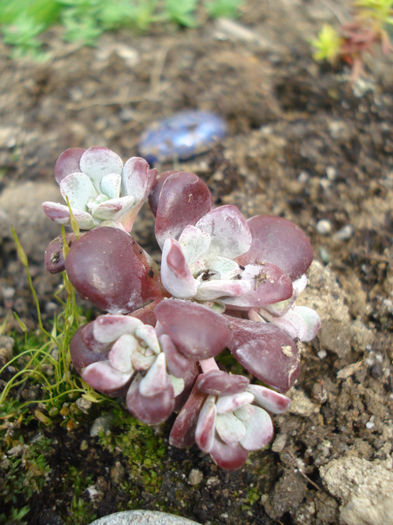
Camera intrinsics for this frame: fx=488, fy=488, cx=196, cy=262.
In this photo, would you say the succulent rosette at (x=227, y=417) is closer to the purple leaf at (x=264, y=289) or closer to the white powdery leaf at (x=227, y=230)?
the purple leaf at (x=264, y=289)

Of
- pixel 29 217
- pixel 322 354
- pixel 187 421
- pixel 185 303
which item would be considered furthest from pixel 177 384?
pixel 29 217

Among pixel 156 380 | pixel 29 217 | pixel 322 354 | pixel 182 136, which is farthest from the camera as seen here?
pixel 182 136

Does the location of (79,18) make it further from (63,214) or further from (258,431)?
(258,431)

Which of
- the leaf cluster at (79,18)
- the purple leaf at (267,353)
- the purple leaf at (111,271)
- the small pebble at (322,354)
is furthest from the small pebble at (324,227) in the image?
the leaf cluster at (79,18)

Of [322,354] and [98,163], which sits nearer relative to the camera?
[98,163]

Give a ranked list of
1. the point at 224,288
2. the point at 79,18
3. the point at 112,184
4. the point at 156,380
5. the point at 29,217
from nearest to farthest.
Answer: the point at 156,380 → the point at 224,288 → the point at 112,184 → the point at 29,217 → the point at 79,18

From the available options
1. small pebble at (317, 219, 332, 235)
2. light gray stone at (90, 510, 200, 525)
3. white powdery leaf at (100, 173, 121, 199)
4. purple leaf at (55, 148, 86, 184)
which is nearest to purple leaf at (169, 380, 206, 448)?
light gray stone at (90, 510, 200, 525)

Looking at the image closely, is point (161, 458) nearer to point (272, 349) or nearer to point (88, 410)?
point (88, 410)
